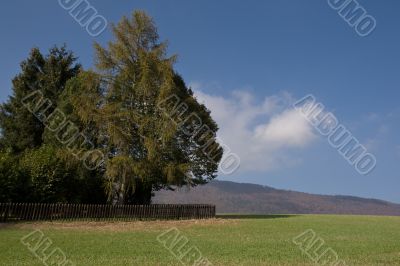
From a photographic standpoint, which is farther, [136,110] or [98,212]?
[136,110]

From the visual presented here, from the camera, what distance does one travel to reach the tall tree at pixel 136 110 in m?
31.6

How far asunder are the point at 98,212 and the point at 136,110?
7.97 m

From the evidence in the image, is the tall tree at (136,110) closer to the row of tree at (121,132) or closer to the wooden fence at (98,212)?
the row of tree at (121,132)

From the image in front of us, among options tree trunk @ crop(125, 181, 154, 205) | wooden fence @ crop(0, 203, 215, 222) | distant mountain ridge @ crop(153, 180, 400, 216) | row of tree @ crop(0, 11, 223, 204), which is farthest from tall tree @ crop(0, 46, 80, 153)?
distant mountain ridge @ crop(153, 180, 400, 216)

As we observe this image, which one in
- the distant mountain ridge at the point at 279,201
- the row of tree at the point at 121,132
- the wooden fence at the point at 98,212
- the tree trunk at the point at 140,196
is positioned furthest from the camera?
the distant mountain ridge at the point at 279,201

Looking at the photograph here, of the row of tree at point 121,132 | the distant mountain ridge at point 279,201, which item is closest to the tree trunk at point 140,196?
the row of tree at point 121,132

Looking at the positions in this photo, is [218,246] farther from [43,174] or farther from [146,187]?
[146,187]

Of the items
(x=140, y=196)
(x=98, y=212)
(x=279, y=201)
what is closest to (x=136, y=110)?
(x=98, y=212)

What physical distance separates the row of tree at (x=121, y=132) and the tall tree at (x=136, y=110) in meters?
0.07

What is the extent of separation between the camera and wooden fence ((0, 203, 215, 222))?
26.2m

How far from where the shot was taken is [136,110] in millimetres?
33000

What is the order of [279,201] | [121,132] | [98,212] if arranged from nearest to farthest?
[98,212], [121,132], [279,201]

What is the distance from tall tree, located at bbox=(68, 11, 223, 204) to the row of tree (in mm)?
69

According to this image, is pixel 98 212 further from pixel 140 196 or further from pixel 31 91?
pixel 31 91
